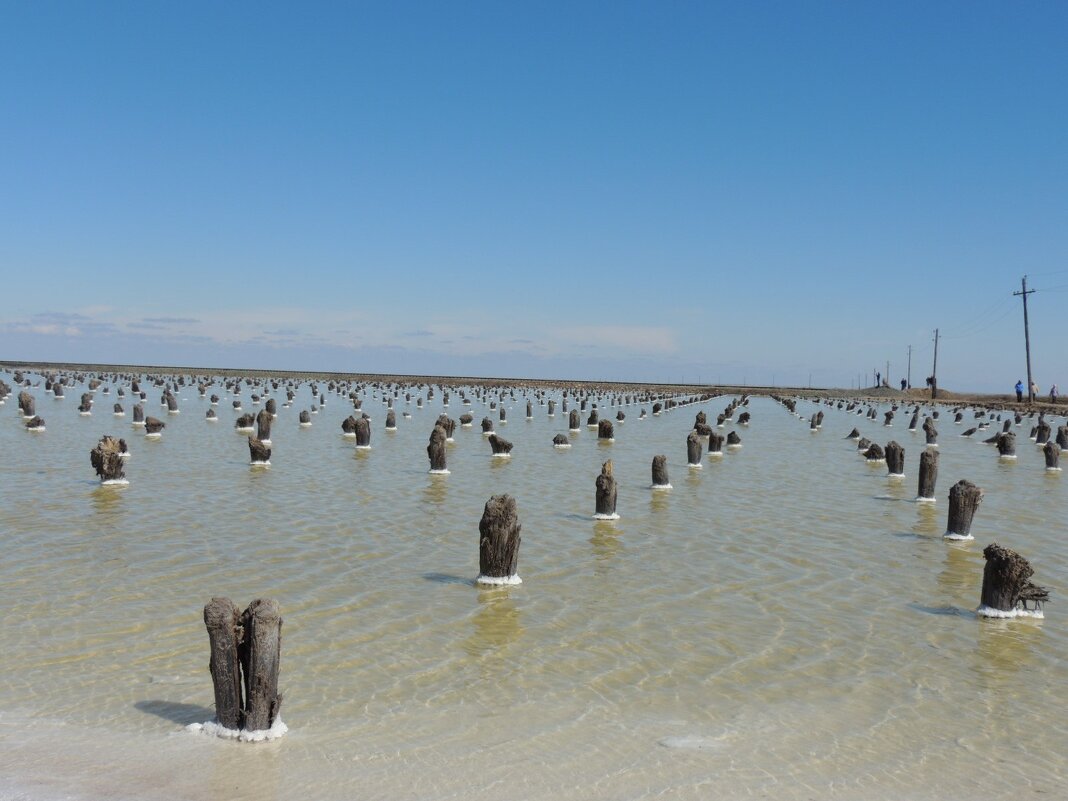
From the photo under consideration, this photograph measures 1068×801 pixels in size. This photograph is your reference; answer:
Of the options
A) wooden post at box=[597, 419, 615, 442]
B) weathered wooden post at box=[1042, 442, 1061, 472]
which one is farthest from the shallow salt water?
wooden post at box=[597, 419, 615, 442]

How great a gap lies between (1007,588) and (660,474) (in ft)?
38.4

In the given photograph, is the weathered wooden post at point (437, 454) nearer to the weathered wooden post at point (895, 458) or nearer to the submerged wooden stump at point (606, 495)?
the submerged wooden stump at point (606, 495)

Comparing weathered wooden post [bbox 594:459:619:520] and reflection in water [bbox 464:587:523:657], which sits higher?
weathered wooden post [bbox 594:459:619:520]

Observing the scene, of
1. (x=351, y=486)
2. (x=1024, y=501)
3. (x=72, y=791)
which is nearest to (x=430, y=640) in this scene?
(x=72, y=791)

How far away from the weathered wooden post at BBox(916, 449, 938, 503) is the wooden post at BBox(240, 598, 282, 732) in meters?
18.0

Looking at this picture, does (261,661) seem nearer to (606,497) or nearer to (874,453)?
(606,497)

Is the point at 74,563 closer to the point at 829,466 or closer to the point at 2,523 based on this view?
the point at 2,523

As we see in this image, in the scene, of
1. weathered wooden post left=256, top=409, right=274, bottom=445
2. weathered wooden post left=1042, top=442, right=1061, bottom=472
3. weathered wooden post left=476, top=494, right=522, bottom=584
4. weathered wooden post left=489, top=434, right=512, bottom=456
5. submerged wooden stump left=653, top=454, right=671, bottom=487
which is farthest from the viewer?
weathered wooden post left=256, top=409, right=274, bottom=445

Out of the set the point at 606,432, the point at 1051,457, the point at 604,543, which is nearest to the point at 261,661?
the point at 604,543

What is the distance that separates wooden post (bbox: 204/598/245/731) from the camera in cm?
679

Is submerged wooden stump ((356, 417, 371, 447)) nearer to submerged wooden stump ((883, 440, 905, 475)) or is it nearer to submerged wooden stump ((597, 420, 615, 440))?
submerged wooden stump ((597, 420, 615, 440))

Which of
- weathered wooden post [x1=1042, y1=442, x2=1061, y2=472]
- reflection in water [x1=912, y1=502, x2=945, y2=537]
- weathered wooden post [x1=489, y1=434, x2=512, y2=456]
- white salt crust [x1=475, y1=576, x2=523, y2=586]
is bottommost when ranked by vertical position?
white salt crust [x1=475, y1=576, x2=523, y2=586]

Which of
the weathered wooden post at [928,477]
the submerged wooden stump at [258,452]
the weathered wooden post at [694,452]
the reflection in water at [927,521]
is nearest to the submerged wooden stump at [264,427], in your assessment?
the submerged wooden stump at [258,452]

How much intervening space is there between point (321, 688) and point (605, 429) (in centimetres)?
3028
